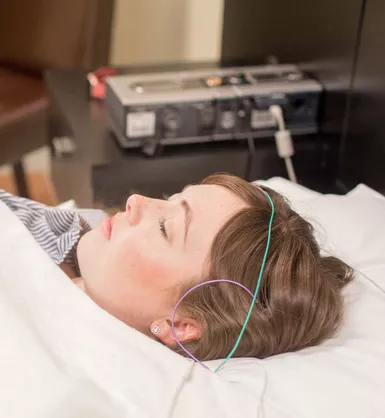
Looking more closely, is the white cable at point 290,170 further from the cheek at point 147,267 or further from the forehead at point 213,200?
the cheek at point 147,267

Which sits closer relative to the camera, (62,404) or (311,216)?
(62,404)

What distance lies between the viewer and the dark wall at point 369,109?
133 cm

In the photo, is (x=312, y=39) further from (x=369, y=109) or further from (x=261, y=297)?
(x=261, y=297)

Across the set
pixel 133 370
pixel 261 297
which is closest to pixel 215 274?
pixel 261 297

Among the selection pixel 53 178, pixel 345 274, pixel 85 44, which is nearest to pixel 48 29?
pixel 85 44

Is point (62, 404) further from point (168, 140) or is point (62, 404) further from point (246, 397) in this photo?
point (168, 140)

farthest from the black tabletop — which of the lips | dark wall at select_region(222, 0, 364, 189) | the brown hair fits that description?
the brown hair

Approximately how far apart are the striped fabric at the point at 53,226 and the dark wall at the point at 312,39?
65 cm

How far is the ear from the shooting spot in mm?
922

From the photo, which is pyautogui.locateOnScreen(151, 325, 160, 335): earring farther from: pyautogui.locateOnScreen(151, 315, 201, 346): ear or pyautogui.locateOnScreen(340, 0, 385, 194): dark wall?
pyautogui.locateOnScreen(340, 0, 385, 194): dark wall

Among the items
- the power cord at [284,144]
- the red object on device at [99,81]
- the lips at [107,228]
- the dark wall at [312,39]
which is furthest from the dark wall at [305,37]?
the lips at [107,228]

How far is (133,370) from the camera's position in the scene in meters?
0.82

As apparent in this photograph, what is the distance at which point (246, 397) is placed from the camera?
0.83 m

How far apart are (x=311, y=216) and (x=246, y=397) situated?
434 millimetres
